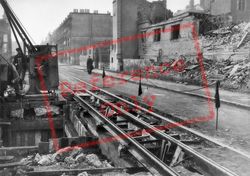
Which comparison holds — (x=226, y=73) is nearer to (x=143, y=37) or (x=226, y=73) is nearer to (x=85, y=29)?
(x=143, y=37)

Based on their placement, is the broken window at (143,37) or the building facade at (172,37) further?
the broken window at (143,37)

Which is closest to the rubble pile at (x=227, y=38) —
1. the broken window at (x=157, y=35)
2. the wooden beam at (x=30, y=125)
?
the broken window at (x=157, y=35)

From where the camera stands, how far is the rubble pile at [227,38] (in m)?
20.8

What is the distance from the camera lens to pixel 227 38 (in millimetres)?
22266

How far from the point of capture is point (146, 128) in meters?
8.18

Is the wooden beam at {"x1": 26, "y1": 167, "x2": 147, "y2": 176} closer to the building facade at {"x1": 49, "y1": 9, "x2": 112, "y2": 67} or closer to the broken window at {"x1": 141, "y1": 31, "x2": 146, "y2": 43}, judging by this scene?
the broken window at {"x1": 141, "y1": 31, "x2": 146, "y2": 43}

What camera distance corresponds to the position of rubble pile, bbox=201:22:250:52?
817 inches

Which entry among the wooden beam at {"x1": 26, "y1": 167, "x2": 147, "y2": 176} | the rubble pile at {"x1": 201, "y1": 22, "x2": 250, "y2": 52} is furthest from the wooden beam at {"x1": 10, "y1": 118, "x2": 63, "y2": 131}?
the rubble pile at {"x1": 201, "y1": 22, "x2": 250, "y2": 52}

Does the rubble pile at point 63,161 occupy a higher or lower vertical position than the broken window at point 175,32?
lower

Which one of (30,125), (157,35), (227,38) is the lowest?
(30,125)

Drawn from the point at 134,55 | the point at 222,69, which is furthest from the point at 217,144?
the point at 134,55

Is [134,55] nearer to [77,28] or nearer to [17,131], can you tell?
[17,131]

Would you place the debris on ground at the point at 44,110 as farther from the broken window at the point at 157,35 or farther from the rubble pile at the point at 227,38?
the broken window at the point at 157,35

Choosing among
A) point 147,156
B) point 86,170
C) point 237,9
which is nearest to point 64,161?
point 86,170
